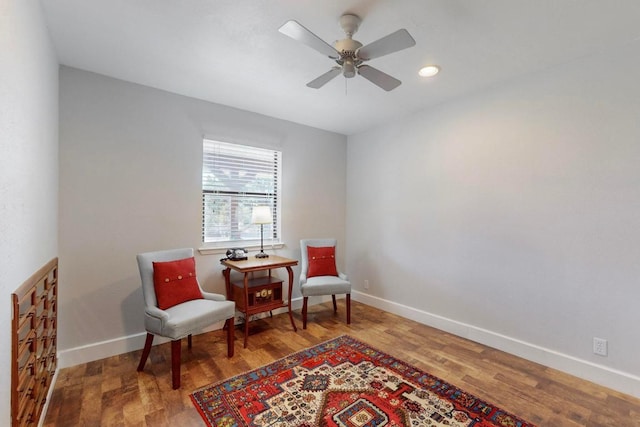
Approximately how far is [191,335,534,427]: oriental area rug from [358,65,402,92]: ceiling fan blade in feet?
7.51

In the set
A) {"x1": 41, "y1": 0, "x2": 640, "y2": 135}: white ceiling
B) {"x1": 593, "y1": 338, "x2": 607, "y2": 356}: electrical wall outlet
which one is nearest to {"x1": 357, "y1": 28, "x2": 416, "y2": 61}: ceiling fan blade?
{"x1": 41, "y1": 0, "x2": 640, "y2": 135}: white ceiling

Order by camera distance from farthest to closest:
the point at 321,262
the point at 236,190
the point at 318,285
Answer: the point at 321,262 < the point at 236,190 < the point at 318,285

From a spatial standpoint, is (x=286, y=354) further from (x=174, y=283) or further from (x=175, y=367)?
(x=174, y=283)

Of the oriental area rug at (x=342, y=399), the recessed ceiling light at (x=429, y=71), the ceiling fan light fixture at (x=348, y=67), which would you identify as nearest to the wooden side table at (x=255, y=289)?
the oriental area rug at (x=342, y=399)

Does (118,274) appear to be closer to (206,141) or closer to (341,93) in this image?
(206,141)

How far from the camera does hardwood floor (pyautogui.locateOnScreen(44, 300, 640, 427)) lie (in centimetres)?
184

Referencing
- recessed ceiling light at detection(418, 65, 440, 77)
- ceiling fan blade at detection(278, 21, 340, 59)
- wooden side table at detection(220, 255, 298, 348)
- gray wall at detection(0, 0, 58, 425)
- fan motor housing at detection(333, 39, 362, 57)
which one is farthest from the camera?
wooden side table at detection(220, 255, 298, 348)

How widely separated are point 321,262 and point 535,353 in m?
2.27

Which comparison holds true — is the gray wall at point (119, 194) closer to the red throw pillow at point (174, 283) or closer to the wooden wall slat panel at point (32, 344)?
the wooden wall slat panel at point (32, 344)

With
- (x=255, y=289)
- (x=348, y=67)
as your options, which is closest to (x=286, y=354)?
(x=255, y=289)

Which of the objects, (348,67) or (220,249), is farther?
(220,249)

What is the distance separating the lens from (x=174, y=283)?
2.44 m

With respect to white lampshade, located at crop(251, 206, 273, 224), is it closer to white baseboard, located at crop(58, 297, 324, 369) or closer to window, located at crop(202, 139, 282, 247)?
window, located at crop(202, 139, 282, 247)

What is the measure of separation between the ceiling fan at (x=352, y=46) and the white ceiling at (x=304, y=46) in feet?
0.45
